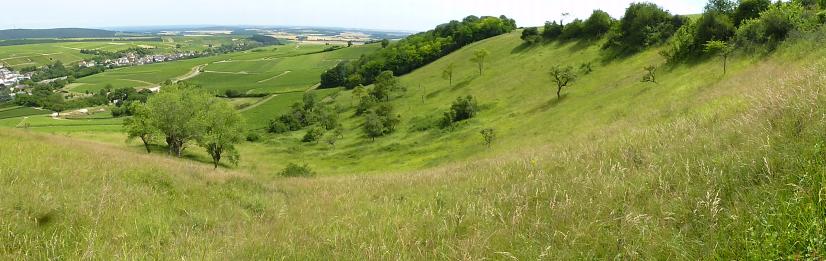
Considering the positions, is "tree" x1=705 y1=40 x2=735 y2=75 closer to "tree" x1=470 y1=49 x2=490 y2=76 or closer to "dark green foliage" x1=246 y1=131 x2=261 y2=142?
"tree" x1=470 y1=49 x2=490 y2=76

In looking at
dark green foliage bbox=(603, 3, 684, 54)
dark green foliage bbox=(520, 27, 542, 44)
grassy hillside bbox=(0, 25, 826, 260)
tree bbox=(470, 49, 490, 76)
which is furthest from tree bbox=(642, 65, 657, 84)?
dark green foliage bbox=(520, 27, 542, 44)

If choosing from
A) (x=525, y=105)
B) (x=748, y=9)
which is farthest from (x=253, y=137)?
(x=748, y=9)

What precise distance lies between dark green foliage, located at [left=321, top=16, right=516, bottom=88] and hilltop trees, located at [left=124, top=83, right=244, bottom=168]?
2434 inches

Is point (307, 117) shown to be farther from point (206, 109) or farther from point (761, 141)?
point (761, 141)

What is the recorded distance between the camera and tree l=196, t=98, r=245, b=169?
49344mm

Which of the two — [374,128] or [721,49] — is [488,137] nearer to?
[721,49]

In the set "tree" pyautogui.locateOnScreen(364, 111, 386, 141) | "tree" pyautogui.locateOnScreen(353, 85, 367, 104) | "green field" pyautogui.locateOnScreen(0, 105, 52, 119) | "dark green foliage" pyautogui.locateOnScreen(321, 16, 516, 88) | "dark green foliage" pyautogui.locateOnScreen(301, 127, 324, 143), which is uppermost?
"dark green foliage" pyautogui.locateOnScreen(321, 16, 516, 88)

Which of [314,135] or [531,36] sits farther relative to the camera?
[531,36]

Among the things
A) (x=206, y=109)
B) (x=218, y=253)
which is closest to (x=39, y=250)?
(x=218, y=253)

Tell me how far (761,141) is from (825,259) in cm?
321

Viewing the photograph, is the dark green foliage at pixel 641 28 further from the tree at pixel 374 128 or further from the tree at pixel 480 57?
the tree at pixel 374 128

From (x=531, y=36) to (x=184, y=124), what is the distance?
208 ft

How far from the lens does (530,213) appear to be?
610 centimetres

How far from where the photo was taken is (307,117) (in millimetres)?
88500
